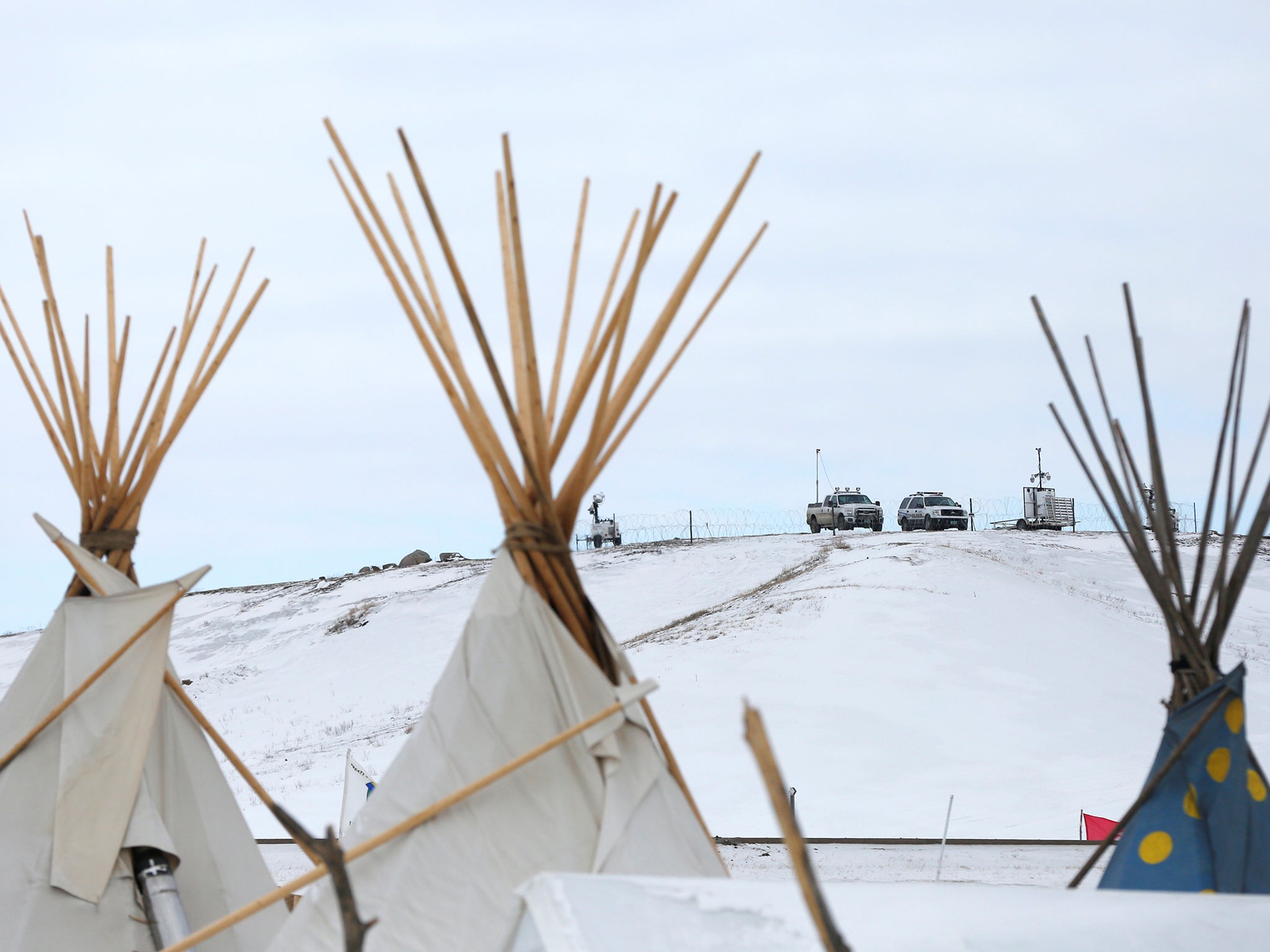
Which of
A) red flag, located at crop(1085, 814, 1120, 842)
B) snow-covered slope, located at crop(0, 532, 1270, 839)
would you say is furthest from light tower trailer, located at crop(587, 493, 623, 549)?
red flag, located at crop(1085, 814, 1120, 842)

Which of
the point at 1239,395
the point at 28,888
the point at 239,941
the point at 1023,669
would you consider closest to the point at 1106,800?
the point at 1023,669

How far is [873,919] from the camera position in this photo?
180 centimetres

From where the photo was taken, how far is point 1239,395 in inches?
124

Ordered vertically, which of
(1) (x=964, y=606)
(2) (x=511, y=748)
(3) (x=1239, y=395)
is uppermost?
(3) (x=1239, y=395)

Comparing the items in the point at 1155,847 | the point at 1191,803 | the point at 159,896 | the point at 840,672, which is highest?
the point at 1191,803

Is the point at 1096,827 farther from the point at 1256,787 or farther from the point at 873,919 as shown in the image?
the point at 873,919

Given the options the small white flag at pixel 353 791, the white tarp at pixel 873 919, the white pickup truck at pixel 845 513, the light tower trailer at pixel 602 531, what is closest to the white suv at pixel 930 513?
the white pickup truck at pixel 845 513

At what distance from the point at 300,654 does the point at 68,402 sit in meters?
13.5

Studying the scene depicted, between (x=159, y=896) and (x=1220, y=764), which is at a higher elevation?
(x=1220, y=764)

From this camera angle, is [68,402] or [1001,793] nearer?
[68,402]

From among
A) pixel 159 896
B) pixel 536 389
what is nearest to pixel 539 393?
pixel 536 389

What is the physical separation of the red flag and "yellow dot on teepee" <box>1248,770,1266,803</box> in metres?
3.46

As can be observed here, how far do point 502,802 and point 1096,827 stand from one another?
4.64m

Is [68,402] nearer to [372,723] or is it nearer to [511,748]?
[511,748]
